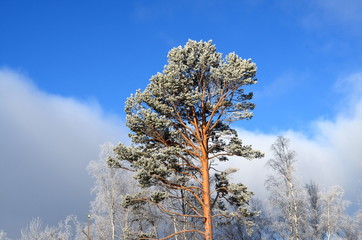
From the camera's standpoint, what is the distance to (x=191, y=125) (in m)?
15.3

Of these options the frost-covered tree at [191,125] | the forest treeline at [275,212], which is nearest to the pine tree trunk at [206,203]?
the frost-covered tree at [191,125]

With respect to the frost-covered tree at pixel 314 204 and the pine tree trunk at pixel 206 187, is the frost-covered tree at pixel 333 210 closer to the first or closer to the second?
the frost-covered tree at pixel 314 204

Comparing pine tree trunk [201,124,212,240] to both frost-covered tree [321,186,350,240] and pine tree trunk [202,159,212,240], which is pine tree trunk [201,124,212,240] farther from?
frost-covered tree [321,186,350,240]

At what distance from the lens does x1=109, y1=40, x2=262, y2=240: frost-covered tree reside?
13.7m

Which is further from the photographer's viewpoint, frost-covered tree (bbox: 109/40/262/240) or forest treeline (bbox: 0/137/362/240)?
forest treeline (bbox: 0/137/362/240)

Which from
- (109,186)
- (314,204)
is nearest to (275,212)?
(314,204)

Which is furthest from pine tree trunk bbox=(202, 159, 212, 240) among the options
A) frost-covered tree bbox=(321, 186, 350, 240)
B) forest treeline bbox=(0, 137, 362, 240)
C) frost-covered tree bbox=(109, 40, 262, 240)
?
frost-covered tree bbox=(321, 186, 350, 240)

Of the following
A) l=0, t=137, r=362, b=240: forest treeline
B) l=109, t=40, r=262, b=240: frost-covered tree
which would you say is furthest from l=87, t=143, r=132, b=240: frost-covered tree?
l=109, t=40, r=262, b=240: frost-covered tree

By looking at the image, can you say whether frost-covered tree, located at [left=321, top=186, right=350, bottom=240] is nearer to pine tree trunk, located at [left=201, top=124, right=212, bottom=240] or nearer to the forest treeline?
the forest treeline

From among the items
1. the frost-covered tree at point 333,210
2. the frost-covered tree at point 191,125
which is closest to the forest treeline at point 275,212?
the frost-covered tree at point 333,210

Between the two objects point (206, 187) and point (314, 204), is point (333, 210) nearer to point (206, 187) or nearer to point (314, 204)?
point (314, 204)

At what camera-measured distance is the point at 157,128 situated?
46.9 ft

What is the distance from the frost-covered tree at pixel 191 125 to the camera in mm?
13688

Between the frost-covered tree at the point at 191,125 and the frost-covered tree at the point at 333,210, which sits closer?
the frost-covered tree at the point at 191,125
